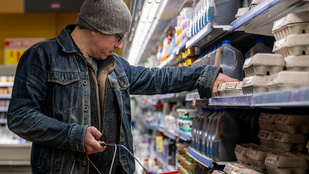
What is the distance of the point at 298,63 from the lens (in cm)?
152

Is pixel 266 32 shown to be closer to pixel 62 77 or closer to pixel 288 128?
pixel 288 128

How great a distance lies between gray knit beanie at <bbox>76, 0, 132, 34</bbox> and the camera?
7.20 feet

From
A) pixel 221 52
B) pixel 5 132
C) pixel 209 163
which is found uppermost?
pixel 221 52

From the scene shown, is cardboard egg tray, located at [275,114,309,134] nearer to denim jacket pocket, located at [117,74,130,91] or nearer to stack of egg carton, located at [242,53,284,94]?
stack of egg carton, located at [242,53,284,94]

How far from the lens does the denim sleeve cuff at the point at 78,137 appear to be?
198 centimetres

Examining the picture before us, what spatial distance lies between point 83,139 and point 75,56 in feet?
1.84

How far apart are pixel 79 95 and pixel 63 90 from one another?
3.9 inches

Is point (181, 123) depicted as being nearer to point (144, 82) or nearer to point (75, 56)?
point (144, 82)

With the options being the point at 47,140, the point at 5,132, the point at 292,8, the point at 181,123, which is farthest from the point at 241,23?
the point at 5,132

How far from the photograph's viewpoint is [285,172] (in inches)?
66.2

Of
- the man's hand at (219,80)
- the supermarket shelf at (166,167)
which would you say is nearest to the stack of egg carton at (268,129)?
the man's hand at (219,80)

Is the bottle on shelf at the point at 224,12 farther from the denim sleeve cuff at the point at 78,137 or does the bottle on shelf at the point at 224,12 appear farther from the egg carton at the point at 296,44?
the denim sleeve cuff at the point at 78,137

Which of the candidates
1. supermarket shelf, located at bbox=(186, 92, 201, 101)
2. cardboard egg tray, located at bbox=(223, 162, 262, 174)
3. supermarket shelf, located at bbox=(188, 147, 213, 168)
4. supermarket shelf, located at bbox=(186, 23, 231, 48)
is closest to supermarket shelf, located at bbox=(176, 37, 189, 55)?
supermarket shelf, located at bbox=(186, 23, 231, 48)

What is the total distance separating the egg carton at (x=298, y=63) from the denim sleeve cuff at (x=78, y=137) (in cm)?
113
